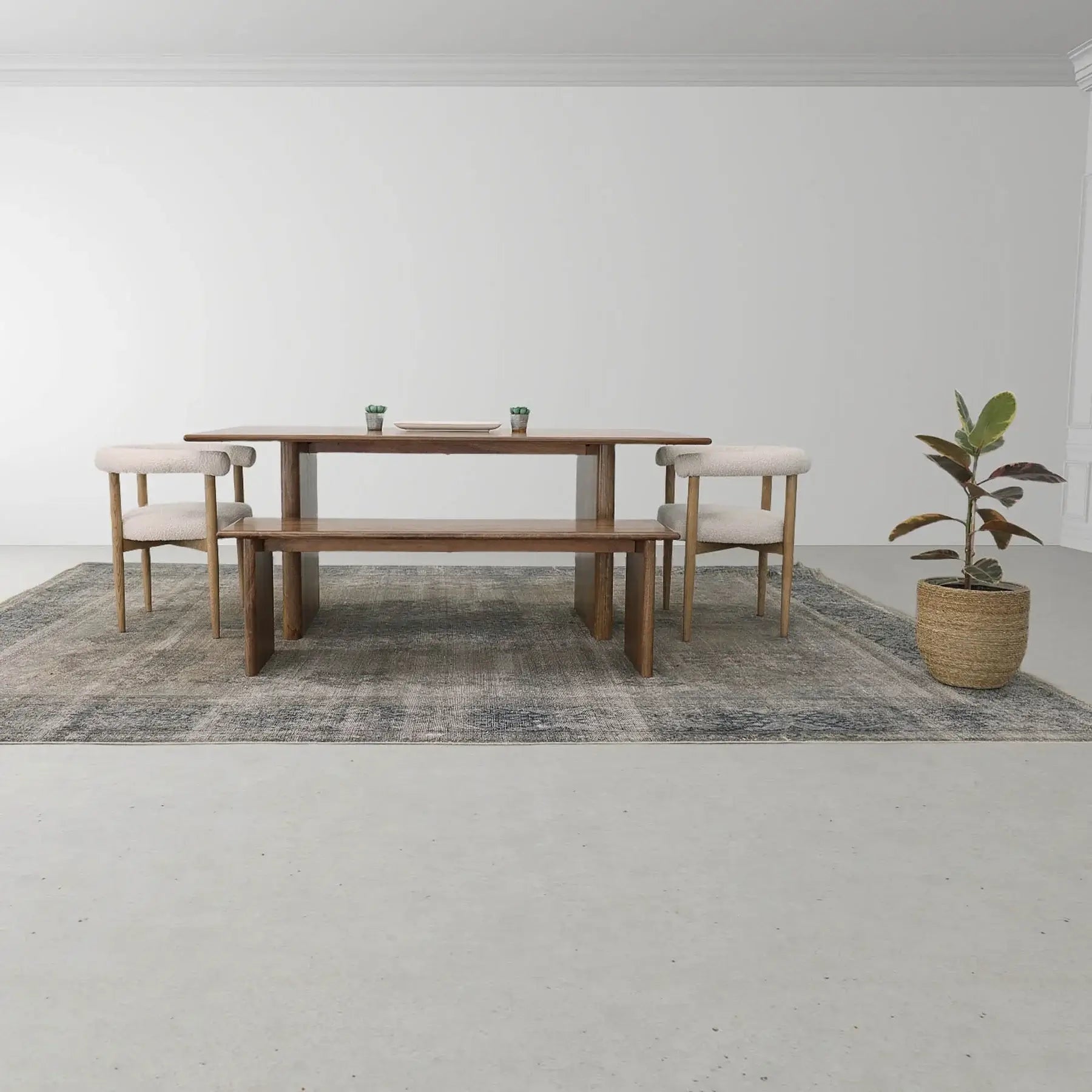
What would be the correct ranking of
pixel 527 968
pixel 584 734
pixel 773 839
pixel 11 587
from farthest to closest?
pixel 11 587
pixel 584 734
pixel 773 839
pixel 527 968

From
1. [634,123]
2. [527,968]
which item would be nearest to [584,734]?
[527,968]

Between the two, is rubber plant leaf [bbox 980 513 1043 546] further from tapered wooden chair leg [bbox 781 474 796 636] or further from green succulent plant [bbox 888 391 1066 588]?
tapered wooden chair leg [bbox 781 474 796 636]

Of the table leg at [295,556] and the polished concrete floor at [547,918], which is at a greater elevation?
the table leg at [295,556]

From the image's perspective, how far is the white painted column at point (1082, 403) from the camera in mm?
6566

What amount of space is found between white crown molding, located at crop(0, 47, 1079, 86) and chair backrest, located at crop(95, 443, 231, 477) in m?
3.10

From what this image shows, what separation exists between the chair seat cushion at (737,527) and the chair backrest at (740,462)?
15 cm

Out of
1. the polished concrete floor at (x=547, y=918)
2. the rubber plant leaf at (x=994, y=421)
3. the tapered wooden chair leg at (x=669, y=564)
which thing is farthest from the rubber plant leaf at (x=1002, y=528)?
the tapered wooden chair leg at (x=669, y=564)

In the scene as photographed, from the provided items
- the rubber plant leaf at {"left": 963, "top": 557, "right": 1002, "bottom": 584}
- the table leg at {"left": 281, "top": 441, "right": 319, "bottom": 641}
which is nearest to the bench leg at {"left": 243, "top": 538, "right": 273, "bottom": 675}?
the table leg at {"left": 281, "top": 441, "right": 319, "bottom": 641}

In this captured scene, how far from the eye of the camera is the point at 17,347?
6434mm

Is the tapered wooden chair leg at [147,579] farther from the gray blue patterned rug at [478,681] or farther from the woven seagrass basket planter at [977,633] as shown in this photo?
the woven seagrass basket planter at [977,633]

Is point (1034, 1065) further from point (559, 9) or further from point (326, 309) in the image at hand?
point (326, 309)

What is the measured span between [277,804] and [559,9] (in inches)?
177

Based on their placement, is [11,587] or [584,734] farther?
[11,587]

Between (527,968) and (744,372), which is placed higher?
(744,372)
